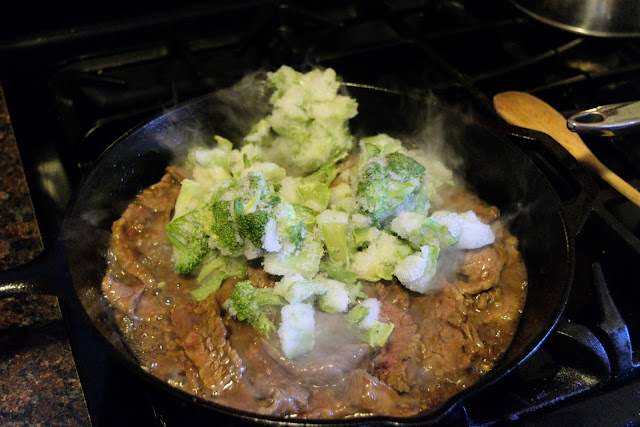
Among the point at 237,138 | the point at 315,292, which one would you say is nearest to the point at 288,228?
the point at 315,292

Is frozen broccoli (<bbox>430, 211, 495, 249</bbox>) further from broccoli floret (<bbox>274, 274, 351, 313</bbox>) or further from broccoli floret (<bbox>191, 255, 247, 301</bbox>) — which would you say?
broccoli floret (<bbox>191, 255, 247, 301</bbox>)

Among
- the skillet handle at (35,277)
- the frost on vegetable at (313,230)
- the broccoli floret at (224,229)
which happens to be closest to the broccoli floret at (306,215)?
the frost on vegetable at (313,230)

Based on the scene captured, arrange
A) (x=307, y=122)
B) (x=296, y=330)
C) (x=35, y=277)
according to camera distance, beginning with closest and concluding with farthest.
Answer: (x=35, y=277) → (x=296, y=330) → (x=307, y=122)

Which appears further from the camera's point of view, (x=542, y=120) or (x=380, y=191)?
(x=542, y=120)

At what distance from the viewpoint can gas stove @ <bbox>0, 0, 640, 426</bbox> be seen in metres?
1.28

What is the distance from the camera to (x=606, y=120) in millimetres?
1703

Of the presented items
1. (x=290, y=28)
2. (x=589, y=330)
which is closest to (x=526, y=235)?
(x=589, y=330)

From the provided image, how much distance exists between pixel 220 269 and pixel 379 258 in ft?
1.63

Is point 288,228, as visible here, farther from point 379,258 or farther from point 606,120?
point 606,120

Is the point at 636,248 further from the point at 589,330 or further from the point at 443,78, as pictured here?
the point at 443,78

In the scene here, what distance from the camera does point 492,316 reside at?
5.03 ft

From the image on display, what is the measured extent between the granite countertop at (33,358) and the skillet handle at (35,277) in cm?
33

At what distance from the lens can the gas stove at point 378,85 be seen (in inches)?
50.4

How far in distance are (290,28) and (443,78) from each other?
81 centimetres
